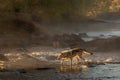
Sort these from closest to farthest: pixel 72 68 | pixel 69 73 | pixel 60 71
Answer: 1. pixel 69 73
2. pixel 60 71
3. pixel 72 68

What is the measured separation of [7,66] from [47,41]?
10.9 metres

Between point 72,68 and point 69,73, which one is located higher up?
point 72,68

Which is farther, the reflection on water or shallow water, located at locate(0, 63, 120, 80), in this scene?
the reflection on water

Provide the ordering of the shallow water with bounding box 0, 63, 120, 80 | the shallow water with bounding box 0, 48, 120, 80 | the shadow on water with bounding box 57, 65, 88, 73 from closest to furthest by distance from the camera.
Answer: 1. the shallow water with bounding box 0, 63, 120, 80
2. the shallow water with bounding box 0, 48, 120, 80
3. the shadow on water with bounding box 57, 65, 88, 73

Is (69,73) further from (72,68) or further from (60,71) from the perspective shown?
(72,68)

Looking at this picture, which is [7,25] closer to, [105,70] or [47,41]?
[47,41]

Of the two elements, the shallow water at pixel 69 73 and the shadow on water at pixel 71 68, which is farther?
the shadow on water at pixel 71 68

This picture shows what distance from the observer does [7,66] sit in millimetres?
18891

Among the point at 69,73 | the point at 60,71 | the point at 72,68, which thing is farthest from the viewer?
the point at 72,68

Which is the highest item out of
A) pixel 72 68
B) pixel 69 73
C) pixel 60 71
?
pixel 72 68

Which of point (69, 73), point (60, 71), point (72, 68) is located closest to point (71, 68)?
point (72, 68)

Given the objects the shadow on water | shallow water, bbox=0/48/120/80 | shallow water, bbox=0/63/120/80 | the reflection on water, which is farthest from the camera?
the reflection on water

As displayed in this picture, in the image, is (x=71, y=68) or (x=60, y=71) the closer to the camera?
(x=60, y=71)

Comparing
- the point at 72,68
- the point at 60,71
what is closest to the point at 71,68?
the point at 72,68
